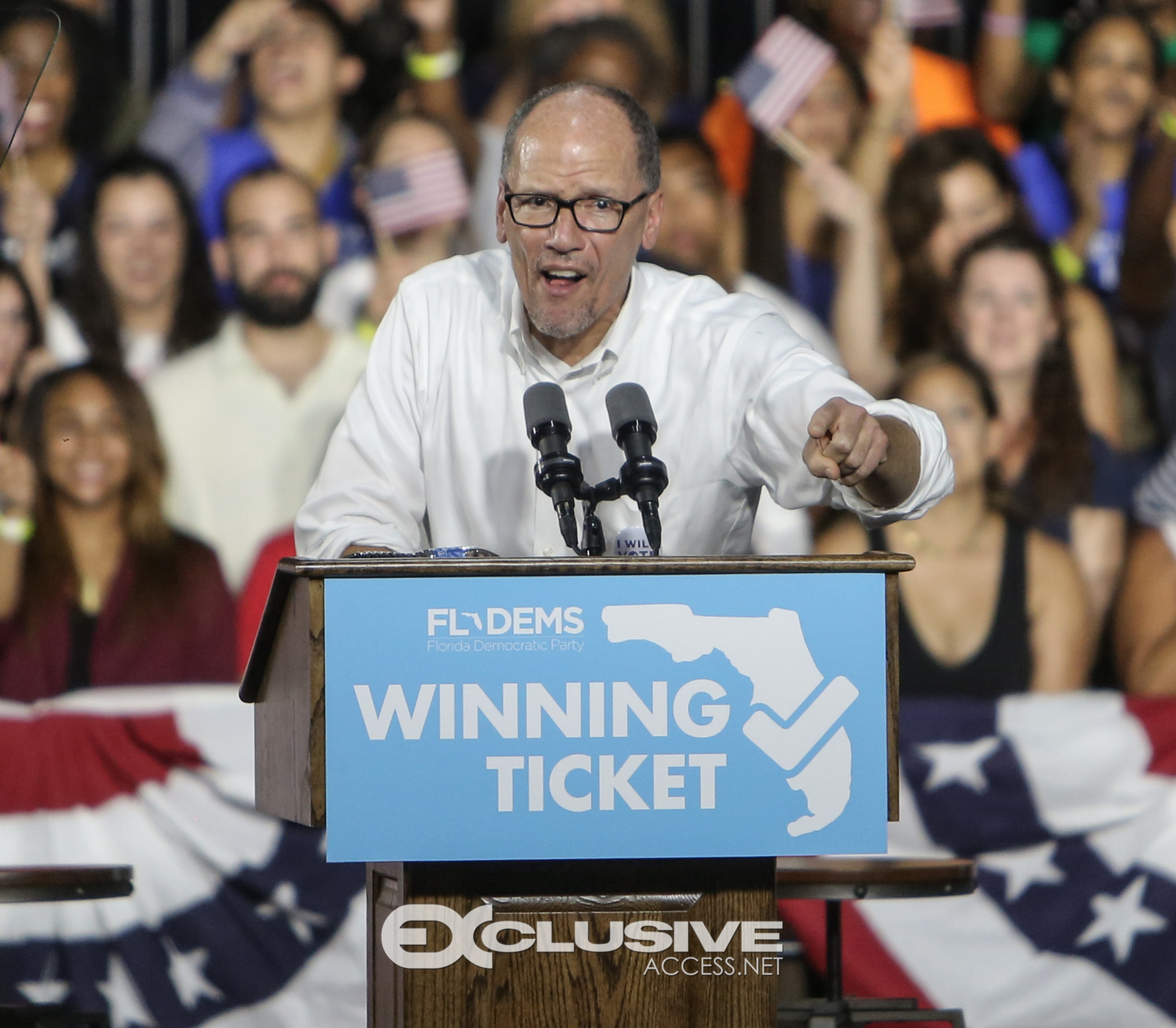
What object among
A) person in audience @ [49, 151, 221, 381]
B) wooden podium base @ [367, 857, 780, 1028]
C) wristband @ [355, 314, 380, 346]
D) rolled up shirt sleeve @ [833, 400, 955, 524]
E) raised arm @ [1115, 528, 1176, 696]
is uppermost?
person in audience @ [49, 151, 221, 381]

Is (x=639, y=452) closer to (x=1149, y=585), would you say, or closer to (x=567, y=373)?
(x=567, y=373)

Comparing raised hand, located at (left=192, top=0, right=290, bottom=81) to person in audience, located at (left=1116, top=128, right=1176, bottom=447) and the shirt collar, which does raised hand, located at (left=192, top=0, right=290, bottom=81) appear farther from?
person in audience, located at (left=1116, top=128, right=1176, bottom=447)

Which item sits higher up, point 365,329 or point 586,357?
point 365,329

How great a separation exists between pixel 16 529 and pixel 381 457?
87.6 inches

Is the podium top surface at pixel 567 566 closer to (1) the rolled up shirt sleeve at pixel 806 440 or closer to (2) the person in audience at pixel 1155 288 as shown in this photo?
(1) the rolled up shirt sleeve at pixel 806 440

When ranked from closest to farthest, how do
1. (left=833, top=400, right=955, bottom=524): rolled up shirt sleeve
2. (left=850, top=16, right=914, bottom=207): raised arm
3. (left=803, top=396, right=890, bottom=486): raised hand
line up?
(left=803, top=396, right=890, bottom=486): raised hand
(left=833, top=400, right=955, bottom=524): rolled up shirt sleeve
(left=850, top=16, right=914, bottom=207): raised arm

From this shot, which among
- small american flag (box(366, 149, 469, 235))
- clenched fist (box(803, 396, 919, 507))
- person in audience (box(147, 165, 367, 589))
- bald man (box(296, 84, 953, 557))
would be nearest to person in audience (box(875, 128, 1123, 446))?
small american flag (box(366, 149, 469, 235))

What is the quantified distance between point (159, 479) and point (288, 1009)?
142 centimetres

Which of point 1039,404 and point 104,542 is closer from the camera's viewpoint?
point 104,542

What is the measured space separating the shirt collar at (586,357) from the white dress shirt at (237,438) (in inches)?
76.1

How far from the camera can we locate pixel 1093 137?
4367 millimetres

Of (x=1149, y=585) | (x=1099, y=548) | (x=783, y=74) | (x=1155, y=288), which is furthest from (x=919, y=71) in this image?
(x=1149, y=585)

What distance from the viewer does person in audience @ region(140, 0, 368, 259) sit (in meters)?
4.20

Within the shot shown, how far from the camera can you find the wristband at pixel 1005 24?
4363 mm
